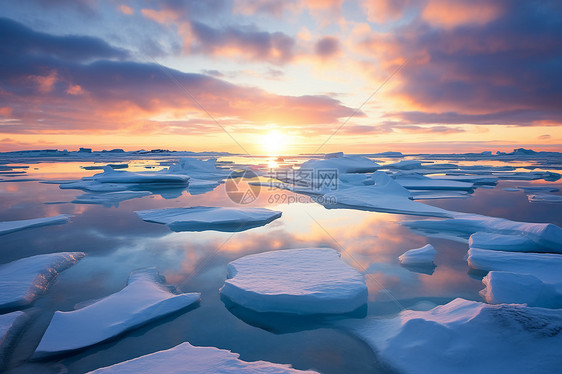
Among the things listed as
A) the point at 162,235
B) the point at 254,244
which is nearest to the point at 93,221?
the point at 162,235

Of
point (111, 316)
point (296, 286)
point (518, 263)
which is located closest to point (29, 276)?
point (111, 316)

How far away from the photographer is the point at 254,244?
16.6ft

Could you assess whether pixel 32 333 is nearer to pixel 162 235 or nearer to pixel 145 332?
pixel 145 332

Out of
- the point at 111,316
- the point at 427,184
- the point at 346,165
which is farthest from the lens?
the point at 346,165

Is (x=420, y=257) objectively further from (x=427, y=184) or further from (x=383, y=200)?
(x=427, y=184)

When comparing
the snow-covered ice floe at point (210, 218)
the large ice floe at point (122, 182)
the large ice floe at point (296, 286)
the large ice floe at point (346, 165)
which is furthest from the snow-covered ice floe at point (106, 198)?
the large ice floe at point (346, 165)

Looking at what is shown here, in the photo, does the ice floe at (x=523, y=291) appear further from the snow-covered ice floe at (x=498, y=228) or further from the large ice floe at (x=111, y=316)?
the large ice floe at (x=111, y=316)

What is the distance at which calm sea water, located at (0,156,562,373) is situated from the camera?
229 centimetres

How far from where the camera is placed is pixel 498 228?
17.2 feet

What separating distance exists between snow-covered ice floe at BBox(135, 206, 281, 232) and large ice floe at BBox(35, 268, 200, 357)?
10.0 feet

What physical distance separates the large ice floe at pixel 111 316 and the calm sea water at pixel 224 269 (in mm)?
81

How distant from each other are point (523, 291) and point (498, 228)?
2.72m

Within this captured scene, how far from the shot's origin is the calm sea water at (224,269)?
2291mm

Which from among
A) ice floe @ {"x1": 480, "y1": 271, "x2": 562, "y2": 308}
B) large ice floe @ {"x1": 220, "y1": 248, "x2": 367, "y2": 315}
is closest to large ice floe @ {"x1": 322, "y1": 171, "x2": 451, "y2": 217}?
ice floe @ {"x1": 480, "y1": 271, "x2": 562, "y2": 308}
